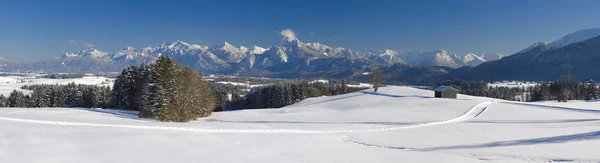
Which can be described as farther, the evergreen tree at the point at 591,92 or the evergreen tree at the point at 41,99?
the evergreen tree at the point at 591,92

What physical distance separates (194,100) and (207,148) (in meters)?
27.2

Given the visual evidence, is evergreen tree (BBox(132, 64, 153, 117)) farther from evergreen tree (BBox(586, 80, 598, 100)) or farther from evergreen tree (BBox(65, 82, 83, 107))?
evergreen tree (BBox(586, 80, 598, 100))

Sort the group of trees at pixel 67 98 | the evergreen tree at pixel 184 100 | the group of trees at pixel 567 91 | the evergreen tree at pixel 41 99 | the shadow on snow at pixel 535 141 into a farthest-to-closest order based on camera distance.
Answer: the group of trees at pixel 567 91, the evergreen tree at pixel 41 99, the group of trees at pixel 67 98, the evergreen tree at pixel 184 100, the shadow on snow at pixel 535 141

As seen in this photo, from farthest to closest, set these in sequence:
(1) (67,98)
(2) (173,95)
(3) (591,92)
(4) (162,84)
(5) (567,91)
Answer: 1. (5) (567,91)
2. (3) (591,92)
3. (1) (67,98)
4. (4) (162,84)
5. (2) (173,95)

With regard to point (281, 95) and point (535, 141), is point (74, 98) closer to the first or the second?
point (281, 95)

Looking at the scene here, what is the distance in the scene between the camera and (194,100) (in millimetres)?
40312

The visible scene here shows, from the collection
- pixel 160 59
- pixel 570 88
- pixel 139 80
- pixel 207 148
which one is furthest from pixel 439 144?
pixel 570 88

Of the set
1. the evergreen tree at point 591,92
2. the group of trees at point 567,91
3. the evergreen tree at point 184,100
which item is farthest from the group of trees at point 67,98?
the evergreen tree at point 591,92

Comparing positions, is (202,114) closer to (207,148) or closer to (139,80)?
(139,80)

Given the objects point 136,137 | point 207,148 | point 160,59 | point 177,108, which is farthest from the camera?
point 160,59

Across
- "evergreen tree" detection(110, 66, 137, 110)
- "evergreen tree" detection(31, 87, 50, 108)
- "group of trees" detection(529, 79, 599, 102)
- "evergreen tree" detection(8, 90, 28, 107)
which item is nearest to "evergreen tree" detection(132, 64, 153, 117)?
"evergreen tree" detection(110, 66, 137, 110)

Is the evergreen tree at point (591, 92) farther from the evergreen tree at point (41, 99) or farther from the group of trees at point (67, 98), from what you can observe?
the evergreen tree at point (41, 99)

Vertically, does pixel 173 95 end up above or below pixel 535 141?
above

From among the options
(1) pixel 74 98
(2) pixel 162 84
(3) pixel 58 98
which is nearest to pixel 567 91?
(2) pixel 162 84
